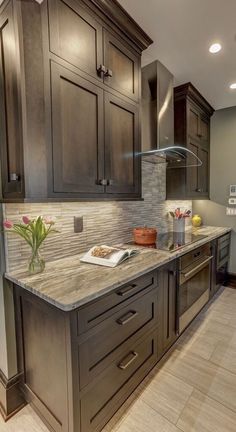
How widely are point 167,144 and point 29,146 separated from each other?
1480 millimetres

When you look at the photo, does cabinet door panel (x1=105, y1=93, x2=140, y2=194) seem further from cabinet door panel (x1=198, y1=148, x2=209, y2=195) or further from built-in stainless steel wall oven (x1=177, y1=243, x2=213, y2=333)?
cabinet door panel (x1=198, y1=148, x2=209, y2=195)

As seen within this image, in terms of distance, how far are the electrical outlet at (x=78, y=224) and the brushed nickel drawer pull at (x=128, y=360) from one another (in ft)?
3.13

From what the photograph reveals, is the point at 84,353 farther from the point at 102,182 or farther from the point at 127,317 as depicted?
the point at 102,182

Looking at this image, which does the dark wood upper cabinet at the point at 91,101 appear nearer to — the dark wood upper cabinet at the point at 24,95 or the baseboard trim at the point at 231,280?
the dark wood upper cabinet at the point at 24,95

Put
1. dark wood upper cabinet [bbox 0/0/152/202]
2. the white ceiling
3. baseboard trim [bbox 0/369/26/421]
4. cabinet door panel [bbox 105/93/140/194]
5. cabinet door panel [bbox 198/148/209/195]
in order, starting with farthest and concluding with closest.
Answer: cabinet door panel [bbox 198/148/209/195], cabinet door panel [bbox 105/93/140/194], the white ceiling, baseboard trim [bbox 0/369/26/421], dark wood upper cabinet [bbox 0/0/152/202]

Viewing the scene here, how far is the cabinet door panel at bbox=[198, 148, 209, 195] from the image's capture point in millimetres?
3113

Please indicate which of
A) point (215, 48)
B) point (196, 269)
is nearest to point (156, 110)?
point (215, 48)

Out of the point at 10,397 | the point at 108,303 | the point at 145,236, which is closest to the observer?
the point at 108,303

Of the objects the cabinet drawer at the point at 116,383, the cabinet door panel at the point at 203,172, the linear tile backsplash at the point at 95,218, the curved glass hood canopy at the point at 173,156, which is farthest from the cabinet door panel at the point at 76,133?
the cabinet door panel at the point at 203,172

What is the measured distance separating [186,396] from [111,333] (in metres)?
0.83

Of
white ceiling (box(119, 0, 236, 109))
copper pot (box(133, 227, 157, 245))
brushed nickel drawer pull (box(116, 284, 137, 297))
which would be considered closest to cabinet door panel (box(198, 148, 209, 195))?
white ceiling (box(119, 0, 236, 109))

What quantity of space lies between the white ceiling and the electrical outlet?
5.01ft

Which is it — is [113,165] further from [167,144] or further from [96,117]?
[167,144]

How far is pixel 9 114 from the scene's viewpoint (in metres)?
1.23
